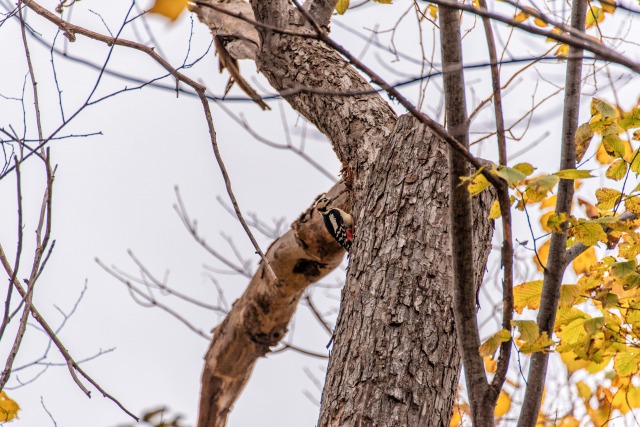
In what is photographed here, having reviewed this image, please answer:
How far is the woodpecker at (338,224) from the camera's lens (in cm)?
296

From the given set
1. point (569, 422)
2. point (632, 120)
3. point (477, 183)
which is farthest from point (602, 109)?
point (569, 422)

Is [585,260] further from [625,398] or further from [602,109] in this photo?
[602,109]

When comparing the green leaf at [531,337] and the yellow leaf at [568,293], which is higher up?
the yellow leaf at [568,293]

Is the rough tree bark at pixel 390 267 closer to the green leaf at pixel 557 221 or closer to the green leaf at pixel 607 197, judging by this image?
the green leaf at pixel 607 197

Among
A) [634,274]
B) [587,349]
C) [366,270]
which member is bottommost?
[587,349]

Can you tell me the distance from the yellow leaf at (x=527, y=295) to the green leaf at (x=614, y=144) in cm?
46

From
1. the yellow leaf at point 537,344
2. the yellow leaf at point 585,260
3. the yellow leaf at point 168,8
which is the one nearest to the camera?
the yellow leaf at point 168,8

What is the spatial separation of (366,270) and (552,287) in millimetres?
713

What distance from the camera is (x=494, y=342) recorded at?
1.46 metres

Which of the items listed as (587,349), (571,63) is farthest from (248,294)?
(571,63)

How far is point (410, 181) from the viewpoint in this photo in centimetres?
222

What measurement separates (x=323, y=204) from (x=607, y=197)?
1.44 metres

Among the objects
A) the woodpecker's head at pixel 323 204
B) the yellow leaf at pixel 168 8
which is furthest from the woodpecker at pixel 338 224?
the yellow leaf at pixel 168 8

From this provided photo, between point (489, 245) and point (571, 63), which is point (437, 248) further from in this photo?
point (571, 63)
